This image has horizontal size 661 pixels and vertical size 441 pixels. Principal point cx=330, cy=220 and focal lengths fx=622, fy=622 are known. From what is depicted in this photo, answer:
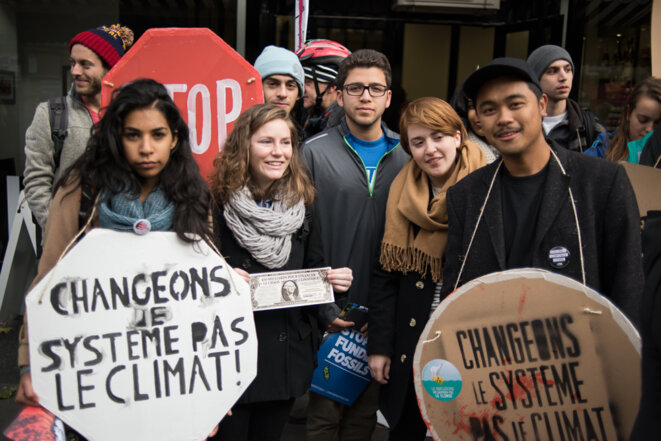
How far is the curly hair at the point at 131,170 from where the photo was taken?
80.4 inches

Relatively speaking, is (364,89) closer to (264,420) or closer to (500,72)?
(500,72)

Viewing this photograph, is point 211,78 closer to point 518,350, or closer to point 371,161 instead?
point 371,161

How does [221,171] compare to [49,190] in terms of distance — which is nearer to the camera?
[221,171]

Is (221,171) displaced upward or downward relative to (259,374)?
upward

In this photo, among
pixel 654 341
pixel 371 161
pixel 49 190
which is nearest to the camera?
pixel 654 341

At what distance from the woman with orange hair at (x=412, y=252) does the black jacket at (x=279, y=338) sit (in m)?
0.33

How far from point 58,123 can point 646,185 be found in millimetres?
2918

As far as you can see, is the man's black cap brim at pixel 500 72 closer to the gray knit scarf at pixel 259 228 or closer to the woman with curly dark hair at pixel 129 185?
the gray knit scarf at pixel 259 228

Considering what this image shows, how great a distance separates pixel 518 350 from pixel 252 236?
102 cm

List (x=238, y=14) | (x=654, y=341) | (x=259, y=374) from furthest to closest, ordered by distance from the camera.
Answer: (x=238, y=14) → (x=259, y=374) → (x=654, y=341)

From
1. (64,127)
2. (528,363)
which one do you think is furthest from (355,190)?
(64,127)

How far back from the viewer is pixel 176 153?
7.27 ft

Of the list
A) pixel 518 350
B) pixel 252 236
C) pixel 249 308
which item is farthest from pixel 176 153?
pixel 518 350

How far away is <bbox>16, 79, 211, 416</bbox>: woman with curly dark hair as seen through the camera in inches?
79.2
